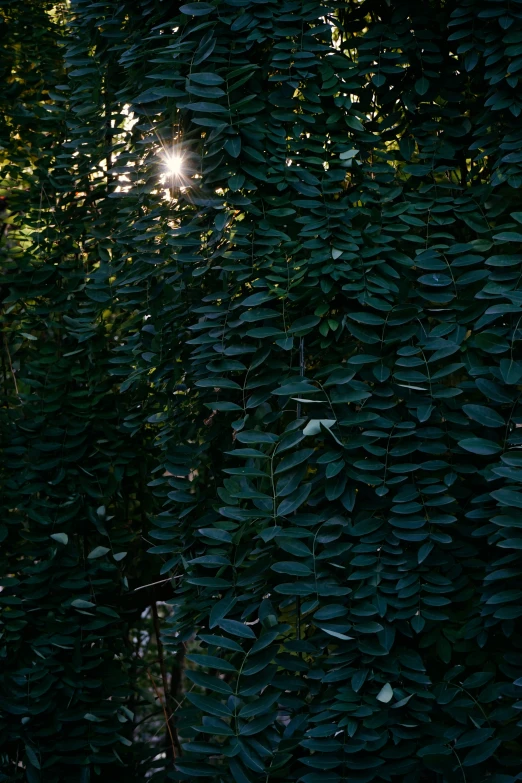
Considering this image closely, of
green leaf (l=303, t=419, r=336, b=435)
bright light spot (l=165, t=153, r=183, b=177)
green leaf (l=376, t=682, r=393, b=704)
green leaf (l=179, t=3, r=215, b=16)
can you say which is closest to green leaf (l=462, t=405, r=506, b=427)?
green leaf (l=303, t=419, r=336, b=435)

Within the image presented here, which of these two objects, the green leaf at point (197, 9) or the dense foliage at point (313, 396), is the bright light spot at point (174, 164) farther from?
the green leaf at point (197, 9)

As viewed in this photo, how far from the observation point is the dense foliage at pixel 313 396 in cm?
154

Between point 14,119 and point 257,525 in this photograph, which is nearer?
point 257,525

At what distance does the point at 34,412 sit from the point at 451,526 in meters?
1.25

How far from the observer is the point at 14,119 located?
250 centimetres

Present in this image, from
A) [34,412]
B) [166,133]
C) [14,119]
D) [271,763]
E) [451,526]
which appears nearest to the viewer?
[271,763]

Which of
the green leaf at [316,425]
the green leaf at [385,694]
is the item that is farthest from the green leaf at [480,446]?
the green leaf at [385,694]

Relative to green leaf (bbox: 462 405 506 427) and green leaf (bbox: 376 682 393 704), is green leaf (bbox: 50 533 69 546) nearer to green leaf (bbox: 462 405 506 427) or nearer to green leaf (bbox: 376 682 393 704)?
green leaf (bbox: 376 682 393 704)

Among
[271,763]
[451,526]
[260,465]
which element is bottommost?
[271,763]

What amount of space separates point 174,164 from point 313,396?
0.66 m

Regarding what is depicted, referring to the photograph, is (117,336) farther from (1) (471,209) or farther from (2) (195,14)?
(1) (471,209)

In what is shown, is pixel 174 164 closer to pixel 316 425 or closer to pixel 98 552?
pixel 316 425

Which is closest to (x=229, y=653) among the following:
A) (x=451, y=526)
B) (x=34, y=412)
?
(x=451, y=526)

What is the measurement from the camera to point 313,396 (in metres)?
1.66
